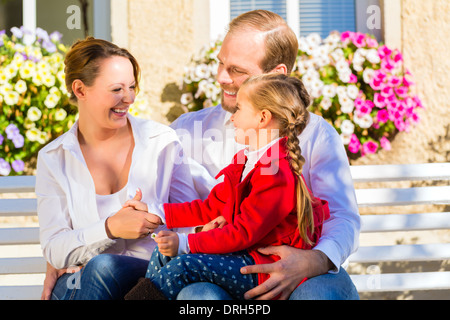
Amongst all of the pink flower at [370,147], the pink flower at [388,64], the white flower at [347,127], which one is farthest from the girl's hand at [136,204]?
the pink flower at [388,64]

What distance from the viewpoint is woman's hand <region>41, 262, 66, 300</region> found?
97.4 inches

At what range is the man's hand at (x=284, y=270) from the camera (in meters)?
2.02

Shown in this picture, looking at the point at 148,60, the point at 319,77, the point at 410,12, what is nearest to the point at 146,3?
the point at 148,60

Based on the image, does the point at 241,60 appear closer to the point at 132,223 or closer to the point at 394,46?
the point at 132,223

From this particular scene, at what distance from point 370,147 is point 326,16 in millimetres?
1159

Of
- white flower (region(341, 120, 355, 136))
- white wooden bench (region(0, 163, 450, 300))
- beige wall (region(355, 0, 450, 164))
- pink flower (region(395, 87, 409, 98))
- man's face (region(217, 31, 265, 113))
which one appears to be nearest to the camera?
man's face (region(217, 31, 265, 113))

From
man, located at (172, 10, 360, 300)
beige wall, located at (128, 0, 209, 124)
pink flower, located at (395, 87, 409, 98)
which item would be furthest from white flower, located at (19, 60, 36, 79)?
pink flower, located at (395, 87, 409, 98)

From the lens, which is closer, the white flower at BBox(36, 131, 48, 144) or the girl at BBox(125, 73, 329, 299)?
the girl at BBox(125, 73, 329, 299)

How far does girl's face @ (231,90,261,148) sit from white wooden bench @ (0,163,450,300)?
1448 millimetres

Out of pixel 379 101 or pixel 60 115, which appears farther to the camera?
pixel 379 101

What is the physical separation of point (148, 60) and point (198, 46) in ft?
1.34

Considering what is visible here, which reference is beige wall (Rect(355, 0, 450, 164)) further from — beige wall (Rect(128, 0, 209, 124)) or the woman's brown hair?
the woman's brown hair

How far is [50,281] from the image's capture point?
2498 millimetres

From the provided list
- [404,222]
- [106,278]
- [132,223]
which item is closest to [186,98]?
[404,222]
